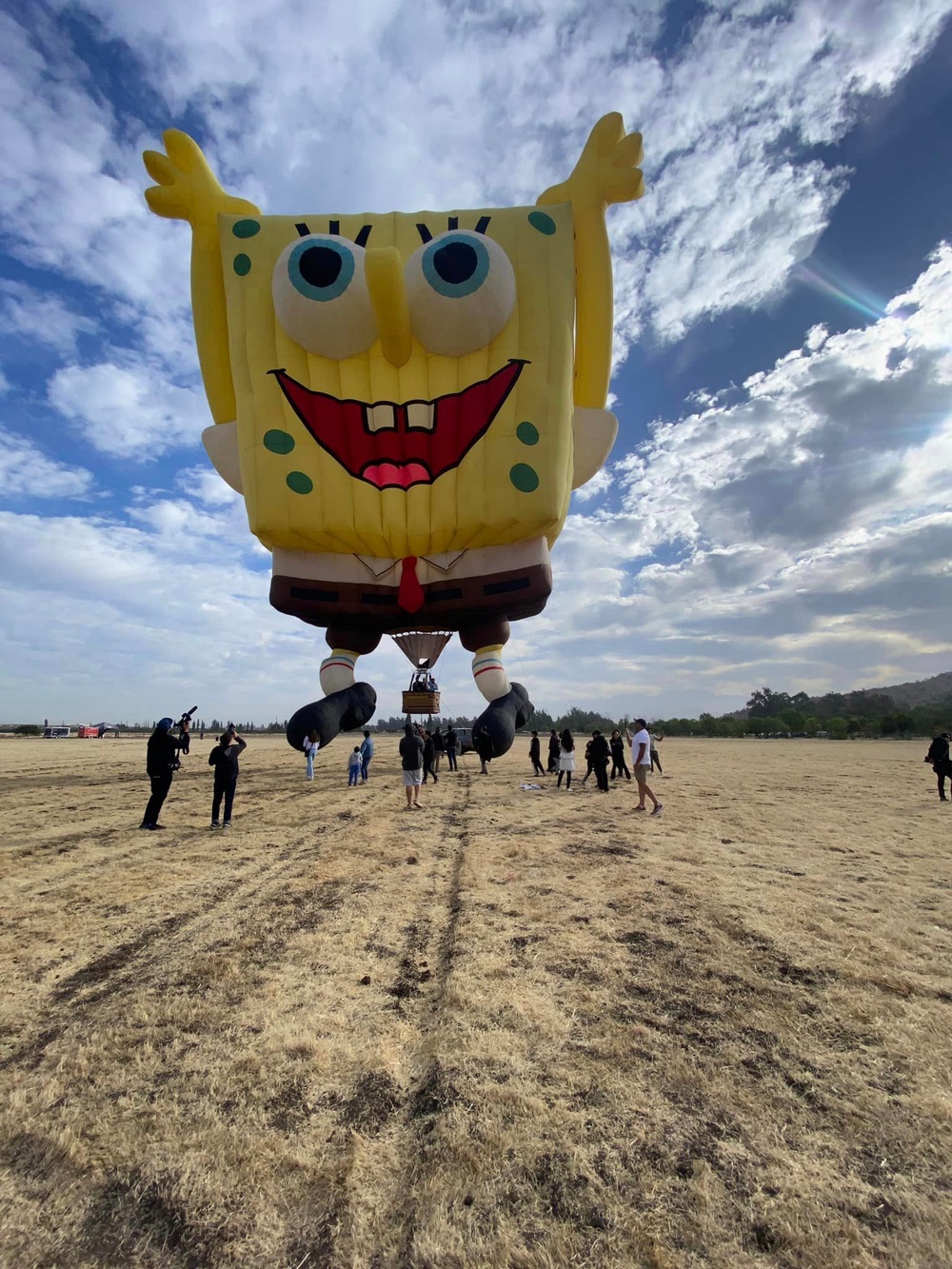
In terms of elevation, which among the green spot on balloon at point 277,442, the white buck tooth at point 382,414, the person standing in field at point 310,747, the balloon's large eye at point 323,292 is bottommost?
the person standing in field at point 310,747

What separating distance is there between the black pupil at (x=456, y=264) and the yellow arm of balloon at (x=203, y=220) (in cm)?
335

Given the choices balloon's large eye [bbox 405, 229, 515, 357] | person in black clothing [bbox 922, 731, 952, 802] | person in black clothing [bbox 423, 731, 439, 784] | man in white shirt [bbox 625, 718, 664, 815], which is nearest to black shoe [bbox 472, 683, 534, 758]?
man in white shirt [bbox 625, 718, 664, 815]

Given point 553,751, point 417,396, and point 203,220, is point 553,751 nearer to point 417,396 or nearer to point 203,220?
point 417,396

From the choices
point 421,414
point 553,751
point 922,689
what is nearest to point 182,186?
point 421,414

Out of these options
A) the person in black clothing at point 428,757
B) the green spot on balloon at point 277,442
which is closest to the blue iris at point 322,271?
the green spot on balloon at point 277,442

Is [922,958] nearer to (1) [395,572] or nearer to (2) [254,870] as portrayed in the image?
(2) [254,870]

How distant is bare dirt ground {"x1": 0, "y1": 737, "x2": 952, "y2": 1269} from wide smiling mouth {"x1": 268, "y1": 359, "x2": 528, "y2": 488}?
17.6ft

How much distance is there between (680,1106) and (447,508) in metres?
7.16

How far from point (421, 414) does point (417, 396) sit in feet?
0.89

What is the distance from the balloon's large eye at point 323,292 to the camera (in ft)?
24.8

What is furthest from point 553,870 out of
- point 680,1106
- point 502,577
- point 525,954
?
point 502,577

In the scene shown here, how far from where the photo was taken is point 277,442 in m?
8.08

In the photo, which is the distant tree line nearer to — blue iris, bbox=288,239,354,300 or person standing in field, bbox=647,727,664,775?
person standing in field, bbox=647,727,664,775

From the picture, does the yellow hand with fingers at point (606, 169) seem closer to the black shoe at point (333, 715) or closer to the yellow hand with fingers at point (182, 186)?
the yellow hand with fingers at point (182, 186)
